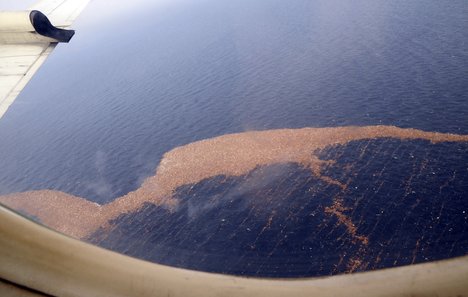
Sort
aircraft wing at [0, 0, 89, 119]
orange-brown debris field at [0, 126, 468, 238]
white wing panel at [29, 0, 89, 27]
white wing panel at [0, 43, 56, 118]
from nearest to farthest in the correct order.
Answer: white wing panel at [0, 43, 56, 118], aircraft wing at [0, 0, 89, 119], white wing panel at [29, 0, 89, 27], orange-brown debris field at [0, 126, 468, 238]

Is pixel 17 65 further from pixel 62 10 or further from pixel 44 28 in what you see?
pixel 62 10

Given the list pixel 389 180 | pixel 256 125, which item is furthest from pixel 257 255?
pixel 256 125

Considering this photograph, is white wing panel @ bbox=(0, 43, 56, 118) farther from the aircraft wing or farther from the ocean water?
the ocean water

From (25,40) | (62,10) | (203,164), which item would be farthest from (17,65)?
(203,164)

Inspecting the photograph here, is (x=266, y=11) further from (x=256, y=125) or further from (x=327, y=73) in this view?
(x=256, y=125)

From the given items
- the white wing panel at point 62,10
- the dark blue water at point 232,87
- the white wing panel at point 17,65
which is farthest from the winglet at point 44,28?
the dark blue water at point 232,87

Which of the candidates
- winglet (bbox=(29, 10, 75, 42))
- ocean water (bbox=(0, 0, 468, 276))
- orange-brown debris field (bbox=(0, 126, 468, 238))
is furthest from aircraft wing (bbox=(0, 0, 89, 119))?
orange-brown debris field (bbox=(0, 126, 468, 238))
